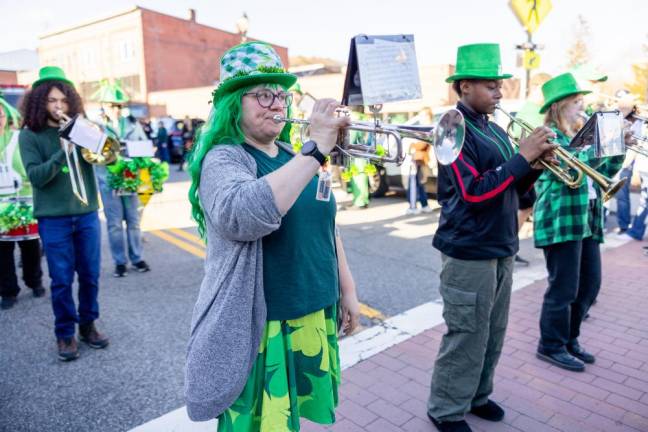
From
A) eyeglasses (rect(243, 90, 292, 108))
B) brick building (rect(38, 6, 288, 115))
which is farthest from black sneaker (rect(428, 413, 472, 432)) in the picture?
brick building (rect(38, 6, 288, 115))

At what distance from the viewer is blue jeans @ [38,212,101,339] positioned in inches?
145

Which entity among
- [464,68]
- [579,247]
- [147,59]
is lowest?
[579,247]

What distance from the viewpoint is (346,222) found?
8930 mm

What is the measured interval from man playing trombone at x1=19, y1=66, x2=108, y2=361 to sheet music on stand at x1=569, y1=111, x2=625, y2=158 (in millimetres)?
3550

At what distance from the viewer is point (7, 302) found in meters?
4.98

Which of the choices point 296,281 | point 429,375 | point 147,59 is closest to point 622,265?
point 429,375

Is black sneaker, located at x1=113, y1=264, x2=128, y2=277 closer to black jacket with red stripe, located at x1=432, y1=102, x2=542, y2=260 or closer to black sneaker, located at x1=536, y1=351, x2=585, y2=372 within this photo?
black jacket with red stripe, located at x1=432, y1=102, x2=542, y2=260

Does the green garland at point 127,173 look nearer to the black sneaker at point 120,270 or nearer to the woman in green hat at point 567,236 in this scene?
the black sneaker at point 120,270

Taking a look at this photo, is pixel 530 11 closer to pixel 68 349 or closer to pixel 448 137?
pixel 448 137

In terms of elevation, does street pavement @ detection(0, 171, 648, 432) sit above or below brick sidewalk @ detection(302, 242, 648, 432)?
above

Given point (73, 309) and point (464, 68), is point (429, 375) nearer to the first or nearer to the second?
Answer: point (464, 68)

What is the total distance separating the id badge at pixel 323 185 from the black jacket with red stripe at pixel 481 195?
36.4 inches

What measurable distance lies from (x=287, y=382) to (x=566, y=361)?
8.58 feet

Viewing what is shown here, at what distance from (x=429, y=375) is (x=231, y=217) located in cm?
249
